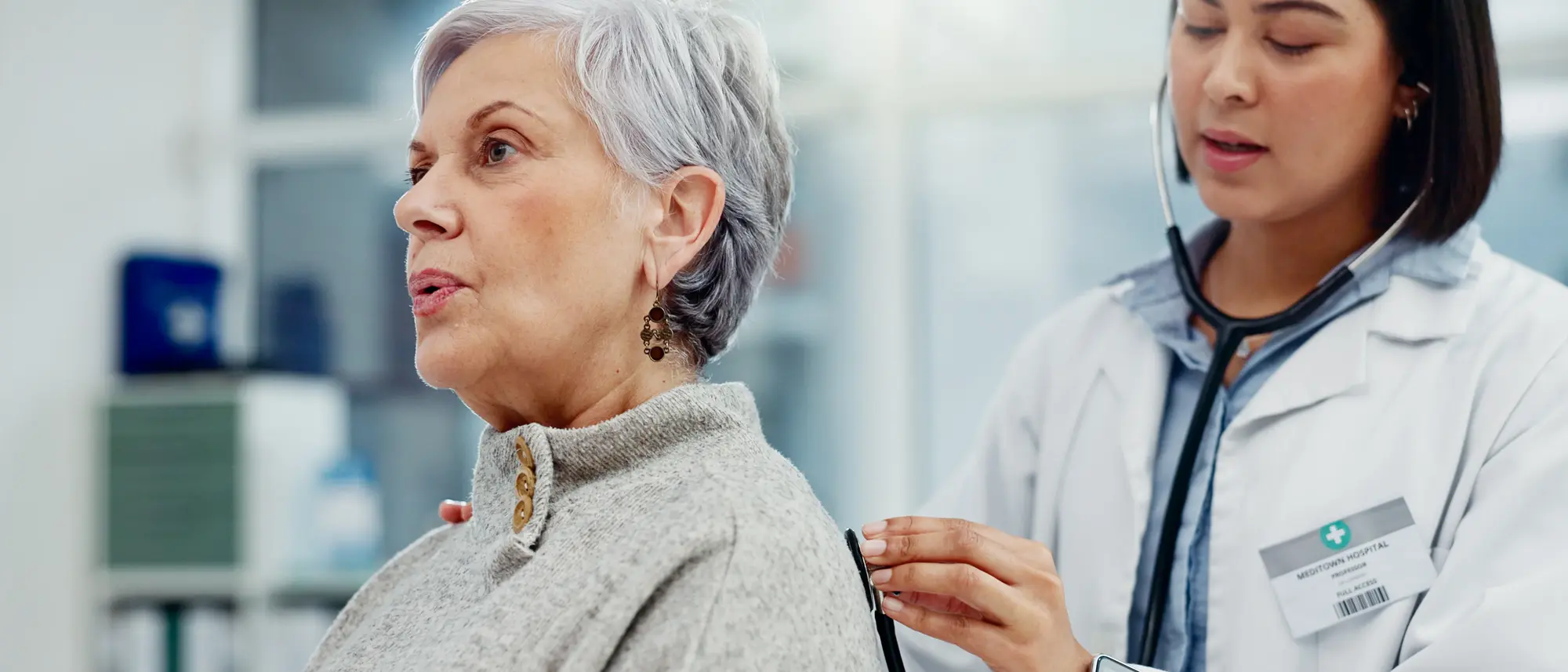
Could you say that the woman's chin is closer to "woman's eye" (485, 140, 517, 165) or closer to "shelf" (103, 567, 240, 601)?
"woman's eye" (485, 140, 517, 165)

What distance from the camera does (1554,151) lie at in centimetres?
252

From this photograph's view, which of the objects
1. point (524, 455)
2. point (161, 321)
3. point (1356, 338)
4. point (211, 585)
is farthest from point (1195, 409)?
point (161, 321)

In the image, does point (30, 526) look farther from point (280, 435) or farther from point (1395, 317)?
point (1395, 317)

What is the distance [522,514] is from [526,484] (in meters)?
0.02

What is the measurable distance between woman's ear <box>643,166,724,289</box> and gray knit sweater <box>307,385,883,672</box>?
11cm

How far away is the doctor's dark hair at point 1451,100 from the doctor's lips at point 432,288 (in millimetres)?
822

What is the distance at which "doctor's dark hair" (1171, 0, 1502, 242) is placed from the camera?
45.2 inches

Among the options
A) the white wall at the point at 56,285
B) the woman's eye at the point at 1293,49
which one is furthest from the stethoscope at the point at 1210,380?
the white wall at the point at 56,285

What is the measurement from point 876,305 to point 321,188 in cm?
144

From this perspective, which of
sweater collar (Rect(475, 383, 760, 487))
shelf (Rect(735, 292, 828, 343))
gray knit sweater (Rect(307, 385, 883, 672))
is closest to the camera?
gray knit sweater (Rect(307, 385, 883, 672))

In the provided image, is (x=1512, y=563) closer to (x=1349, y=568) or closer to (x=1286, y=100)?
(x=1349, y=568)

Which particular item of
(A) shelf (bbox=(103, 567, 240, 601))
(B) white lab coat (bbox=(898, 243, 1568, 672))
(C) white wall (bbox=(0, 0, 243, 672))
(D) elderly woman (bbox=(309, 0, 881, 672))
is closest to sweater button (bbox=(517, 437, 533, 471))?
(D) elderly woman (bbox=(309, 0, 881, 672))

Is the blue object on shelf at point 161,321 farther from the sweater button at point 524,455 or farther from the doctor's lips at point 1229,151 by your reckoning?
the doctor's lips at point 1229,151

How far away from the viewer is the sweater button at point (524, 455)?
0.95 meters
